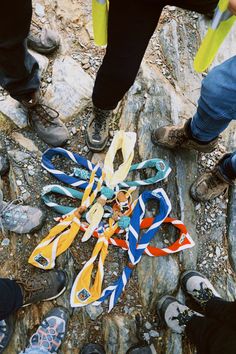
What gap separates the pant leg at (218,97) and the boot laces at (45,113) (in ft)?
3.82

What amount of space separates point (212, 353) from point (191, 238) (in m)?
1.08

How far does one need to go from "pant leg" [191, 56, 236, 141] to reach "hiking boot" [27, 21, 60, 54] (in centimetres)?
160

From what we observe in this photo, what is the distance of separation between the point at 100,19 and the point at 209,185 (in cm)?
165

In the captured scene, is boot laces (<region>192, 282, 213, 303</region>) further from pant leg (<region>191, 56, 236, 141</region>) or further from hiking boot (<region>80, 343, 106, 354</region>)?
pant leg (<region>191, 56, 236, 141</region>)

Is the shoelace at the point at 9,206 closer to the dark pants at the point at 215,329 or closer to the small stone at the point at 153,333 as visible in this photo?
the small stone at the point at 153,333

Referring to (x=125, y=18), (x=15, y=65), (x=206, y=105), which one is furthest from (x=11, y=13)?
(x=206, y=105)

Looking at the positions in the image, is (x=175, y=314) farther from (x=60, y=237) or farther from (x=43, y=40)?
(x=43, y=40)

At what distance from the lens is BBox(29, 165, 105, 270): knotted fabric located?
2.75 m

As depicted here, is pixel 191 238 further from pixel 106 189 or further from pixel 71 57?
pixel 71 57

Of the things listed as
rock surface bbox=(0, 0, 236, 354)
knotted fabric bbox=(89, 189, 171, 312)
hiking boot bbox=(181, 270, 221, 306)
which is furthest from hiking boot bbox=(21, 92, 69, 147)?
hiking boot bbox=(181, 270, 221, 306)

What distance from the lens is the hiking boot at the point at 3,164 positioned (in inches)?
116

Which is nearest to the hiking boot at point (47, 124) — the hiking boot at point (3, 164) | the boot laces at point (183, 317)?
the hiking boot at point (3, 164)

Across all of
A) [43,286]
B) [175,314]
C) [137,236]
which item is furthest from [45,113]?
[175,314]

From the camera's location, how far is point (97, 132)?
300 centimetres
